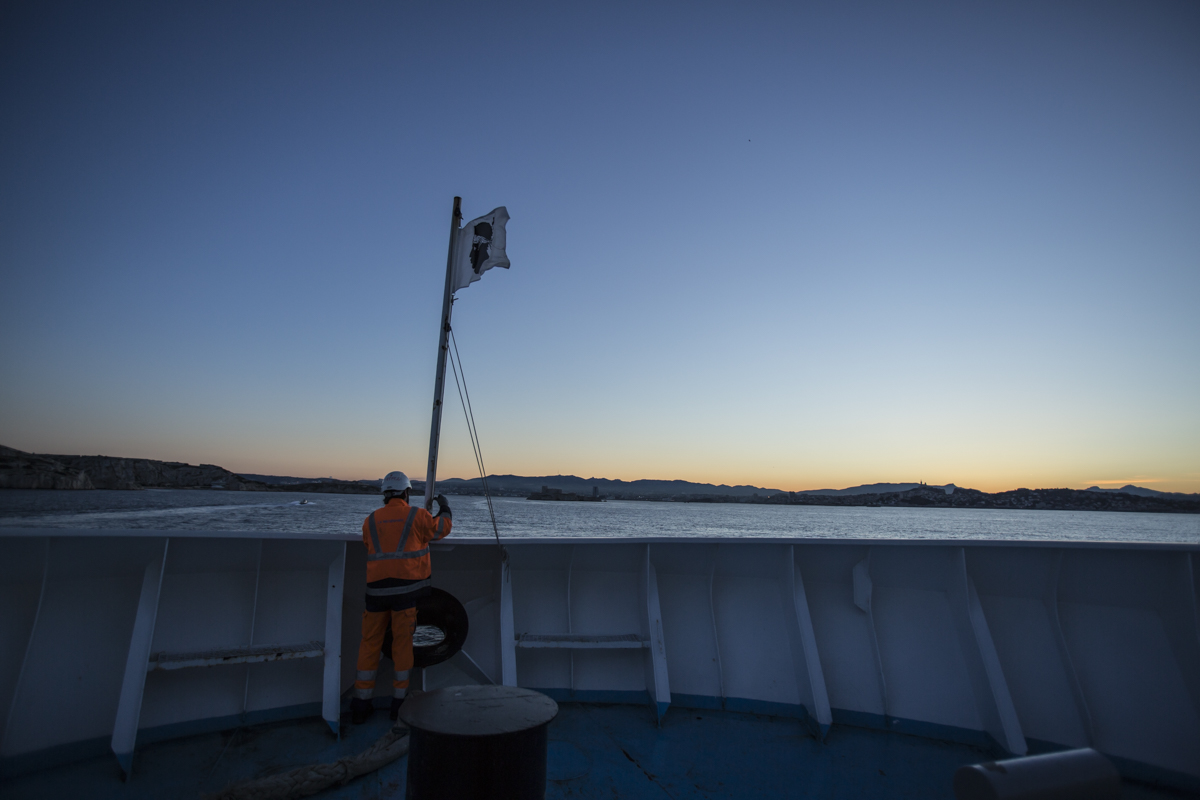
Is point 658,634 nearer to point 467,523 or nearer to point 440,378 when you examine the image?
point 440,378

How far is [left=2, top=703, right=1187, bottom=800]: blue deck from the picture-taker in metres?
3.35

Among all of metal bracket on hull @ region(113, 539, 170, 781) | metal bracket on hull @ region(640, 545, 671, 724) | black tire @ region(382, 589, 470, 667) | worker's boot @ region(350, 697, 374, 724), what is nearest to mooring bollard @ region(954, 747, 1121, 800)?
metal bracket on hull @ region(640, 545, 671, 724)

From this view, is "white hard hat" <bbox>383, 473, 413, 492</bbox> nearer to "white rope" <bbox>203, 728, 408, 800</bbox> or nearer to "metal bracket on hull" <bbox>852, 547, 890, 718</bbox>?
"white rope" <bbox>203, 728, 408, 800</bbox>

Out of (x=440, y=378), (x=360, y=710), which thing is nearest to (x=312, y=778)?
(x=360, y=710)

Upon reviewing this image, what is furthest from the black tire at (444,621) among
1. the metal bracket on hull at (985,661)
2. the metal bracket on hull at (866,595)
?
the metal bracket on hull at (985,661)

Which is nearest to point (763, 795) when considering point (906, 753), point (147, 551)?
point (906, 753)

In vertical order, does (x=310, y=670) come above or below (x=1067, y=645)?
below

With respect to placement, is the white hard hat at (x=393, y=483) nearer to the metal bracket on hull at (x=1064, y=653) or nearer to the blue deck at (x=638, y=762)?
the blue deck at (x=638, y=762)

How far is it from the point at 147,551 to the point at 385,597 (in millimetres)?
1651

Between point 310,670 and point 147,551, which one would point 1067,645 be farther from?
point 147,551

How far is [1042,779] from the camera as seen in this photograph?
1.30 m

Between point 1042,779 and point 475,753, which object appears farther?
point 475,753

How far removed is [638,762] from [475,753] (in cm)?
207

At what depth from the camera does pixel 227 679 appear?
415cm
